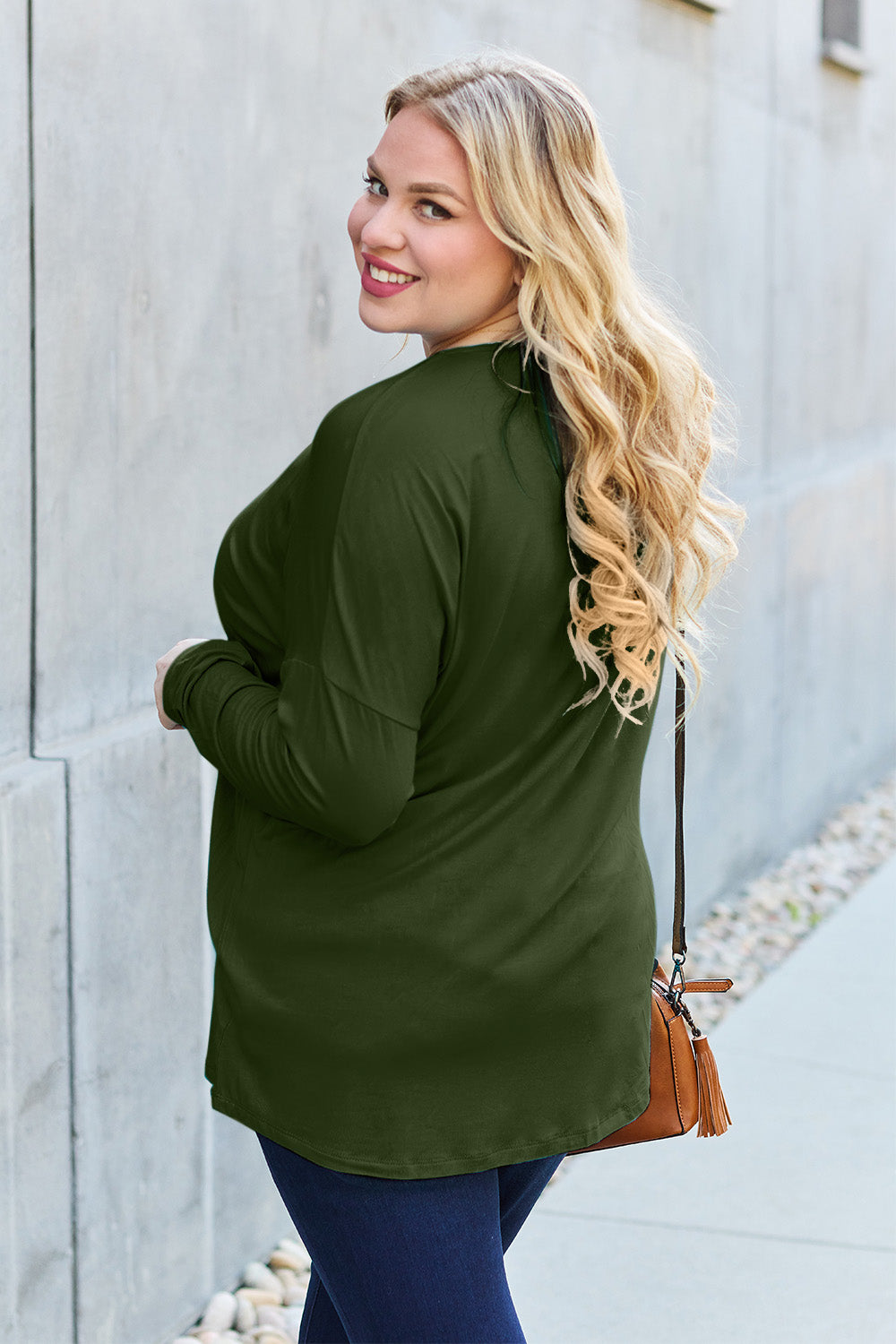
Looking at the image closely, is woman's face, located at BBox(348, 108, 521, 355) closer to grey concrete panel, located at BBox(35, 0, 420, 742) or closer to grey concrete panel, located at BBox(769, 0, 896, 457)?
grey concrete panel, located at BBox(35, 0, 420, 742)

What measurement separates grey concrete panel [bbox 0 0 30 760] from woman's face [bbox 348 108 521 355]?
884mm

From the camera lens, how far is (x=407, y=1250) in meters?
1.59

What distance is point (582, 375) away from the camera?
1.49m

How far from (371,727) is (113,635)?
1242mm

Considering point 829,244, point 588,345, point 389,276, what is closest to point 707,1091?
point 588,345

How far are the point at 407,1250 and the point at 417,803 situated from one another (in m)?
0.46

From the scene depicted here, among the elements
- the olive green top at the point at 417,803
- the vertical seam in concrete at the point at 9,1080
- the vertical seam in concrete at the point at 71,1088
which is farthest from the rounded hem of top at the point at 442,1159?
the vertical seam in concrete at the point at 71,1088

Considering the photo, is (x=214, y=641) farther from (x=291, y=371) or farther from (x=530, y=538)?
(x=291, y=371)

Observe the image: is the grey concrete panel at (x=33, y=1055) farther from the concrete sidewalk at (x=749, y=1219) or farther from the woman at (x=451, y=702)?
the concrete sidewalk at (x=749, y=1219)

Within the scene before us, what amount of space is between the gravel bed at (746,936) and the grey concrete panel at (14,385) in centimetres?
128

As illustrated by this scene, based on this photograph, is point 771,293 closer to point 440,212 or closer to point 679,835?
point 679,835

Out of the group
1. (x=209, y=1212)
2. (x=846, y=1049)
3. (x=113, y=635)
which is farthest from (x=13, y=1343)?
(x=846, y=1049)

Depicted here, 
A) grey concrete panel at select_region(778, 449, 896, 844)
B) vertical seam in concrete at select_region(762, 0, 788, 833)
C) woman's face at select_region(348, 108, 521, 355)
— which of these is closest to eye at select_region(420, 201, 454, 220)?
woman's face at select_region(348, 108, 521, 355)

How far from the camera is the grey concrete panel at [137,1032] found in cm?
256
